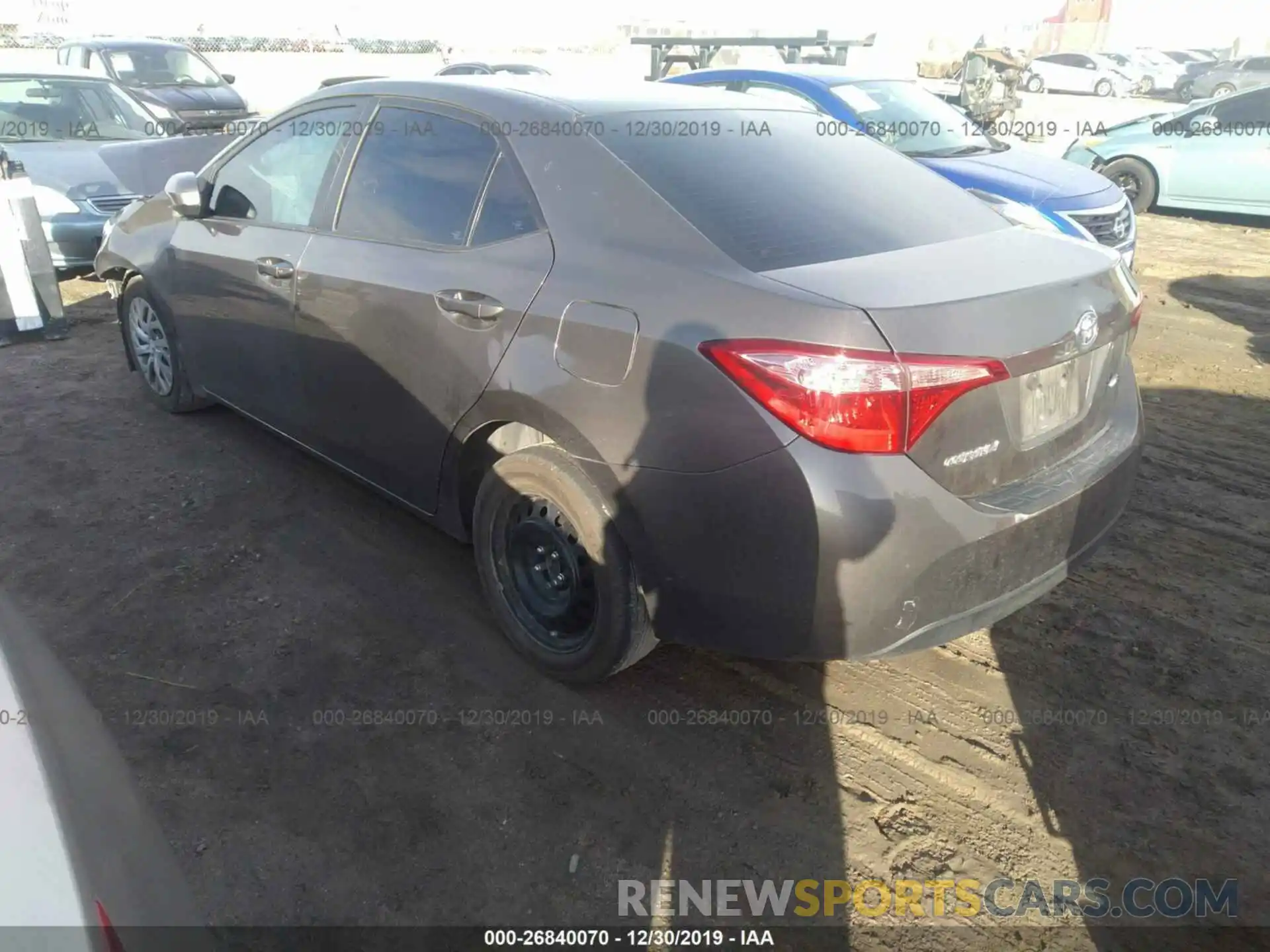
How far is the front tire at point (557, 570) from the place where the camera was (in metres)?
2.60

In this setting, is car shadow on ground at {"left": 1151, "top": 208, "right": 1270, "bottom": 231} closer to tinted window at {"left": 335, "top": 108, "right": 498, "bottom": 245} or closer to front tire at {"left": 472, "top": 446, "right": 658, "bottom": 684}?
tinted window at {"left": 335, "top": 108, "right": 498, "bottom": 245}

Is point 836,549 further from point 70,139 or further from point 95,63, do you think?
point 95,63

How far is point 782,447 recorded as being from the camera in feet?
7.09

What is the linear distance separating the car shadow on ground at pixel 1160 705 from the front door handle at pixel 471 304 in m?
2.04

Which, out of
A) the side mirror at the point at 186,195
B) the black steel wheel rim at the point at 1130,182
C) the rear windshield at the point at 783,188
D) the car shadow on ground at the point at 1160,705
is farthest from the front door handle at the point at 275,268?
the black steel wheel rim at the point at 1130,182

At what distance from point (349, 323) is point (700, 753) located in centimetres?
191

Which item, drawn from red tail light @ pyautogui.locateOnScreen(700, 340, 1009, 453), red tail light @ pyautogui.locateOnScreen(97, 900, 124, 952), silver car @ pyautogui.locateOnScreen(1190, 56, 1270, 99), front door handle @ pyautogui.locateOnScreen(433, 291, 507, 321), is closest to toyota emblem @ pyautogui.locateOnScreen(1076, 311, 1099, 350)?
red tail light @ pyautogui.locateOnScreen(700, 340, 1009, 453)

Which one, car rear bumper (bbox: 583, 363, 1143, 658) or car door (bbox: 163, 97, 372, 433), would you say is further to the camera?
car door (bbox: 163, 97, 372, 433)

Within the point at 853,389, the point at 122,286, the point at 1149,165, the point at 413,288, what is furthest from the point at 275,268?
the point at 1149,165

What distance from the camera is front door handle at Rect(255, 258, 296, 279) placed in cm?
351

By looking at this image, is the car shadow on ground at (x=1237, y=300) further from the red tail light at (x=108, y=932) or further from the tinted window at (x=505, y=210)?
the red tail light at (x=108, y=932)

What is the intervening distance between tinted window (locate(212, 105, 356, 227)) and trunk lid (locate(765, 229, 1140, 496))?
81.8 inches

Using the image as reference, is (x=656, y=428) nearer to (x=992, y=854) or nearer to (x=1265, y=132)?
(x=992, y=854)

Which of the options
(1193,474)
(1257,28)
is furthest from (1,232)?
(1257,28)
